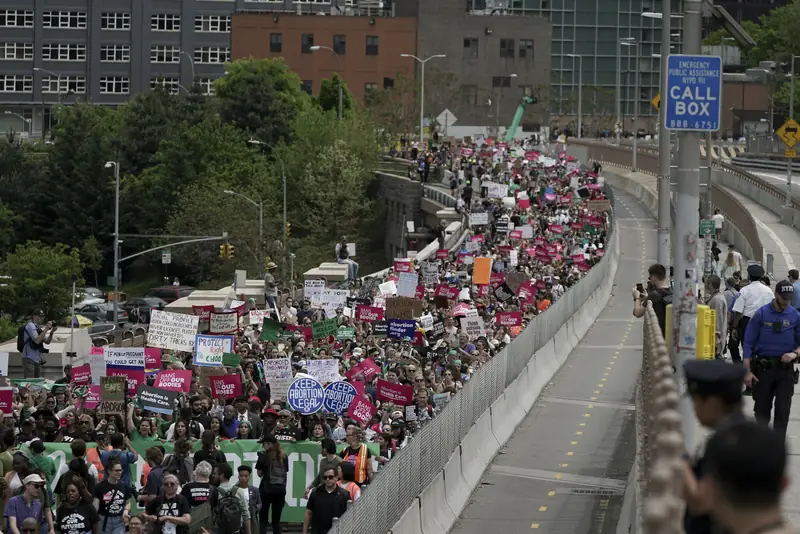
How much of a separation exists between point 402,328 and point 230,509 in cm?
1266

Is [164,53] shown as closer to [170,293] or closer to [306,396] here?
[170,293]

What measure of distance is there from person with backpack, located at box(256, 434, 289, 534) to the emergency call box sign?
16.9 ft

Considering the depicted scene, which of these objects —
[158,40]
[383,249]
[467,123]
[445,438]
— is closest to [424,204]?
[383,249]

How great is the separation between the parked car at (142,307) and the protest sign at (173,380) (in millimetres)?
48798

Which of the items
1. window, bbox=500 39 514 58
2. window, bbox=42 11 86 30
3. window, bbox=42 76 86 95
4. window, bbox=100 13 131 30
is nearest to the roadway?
window, bbox=500 39 514 58

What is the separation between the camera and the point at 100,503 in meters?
16.1

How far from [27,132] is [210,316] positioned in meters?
117

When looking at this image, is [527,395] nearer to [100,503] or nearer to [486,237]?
[100,503]

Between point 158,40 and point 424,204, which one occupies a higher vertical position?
point 158,40

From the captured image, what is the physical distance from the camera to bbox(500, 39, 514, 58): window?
138 m

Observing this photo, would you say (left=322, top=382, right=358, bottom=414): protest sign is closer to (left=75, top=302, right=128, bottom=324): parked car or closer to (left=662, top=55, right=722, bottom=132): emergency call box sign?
(left=662, top=55, right=722, bottom=132): emergency call box sign

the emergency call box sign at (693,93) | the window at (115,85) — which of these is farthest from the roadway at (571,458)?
the window at (115,85)

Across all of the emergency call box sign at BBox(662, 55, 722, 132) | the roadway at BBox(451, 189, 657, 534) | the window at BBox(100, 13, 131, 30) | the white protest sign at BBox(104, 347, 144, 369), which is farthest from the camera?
the window at BBox(100, 13, 131, 30)

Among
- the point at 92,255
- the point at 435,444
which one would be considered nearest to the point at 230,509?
the point at 435,444
